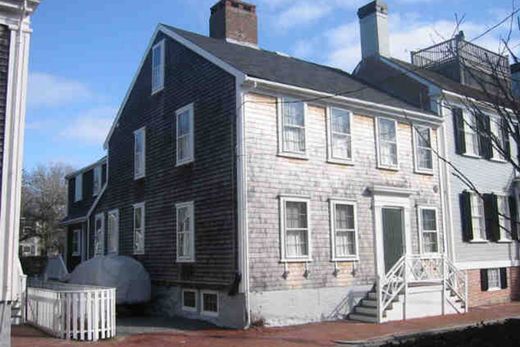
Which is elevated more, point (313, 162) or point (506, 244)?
point (313, 162)

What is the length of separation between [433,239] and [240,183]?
785cm

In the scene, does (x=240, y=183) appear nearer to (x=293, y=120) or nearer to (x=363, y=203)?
(x=293, y=120)

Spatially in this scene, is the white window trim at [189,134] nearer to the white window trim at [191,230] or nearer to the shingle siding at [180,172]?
the shingle siding at [180,172]

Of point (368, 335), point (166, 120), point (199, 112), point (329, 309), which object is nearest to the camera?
point (368, 335)

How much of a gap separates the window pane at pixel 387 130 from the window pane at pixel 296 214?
4171 millimetres

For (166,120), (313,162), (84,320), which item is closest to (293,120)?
(313,162)

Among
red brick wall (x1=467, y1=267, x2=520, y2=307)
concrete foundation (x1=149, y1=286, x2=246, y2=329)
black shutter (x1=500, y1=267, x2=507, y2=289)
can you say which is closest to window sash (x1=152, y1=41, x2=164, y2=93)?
concrete foundation (x1=149, y1=286, x2=246, y2=329)

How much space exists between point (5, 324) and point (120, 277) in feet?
23.7

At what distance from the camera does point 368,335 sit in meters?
13.0

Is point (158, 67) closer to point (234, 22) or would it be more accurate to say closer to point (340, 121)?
point (234, 22)

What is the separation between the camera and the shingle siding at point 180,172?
15.2 metres

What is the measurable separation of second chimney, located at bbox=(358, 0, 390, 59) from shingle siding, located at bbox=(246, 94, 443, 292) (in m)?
6.47

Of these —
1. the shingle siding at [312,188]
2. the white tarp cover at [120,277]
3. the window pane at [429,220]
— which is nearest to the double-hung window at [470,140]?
the window pane at [429,220]

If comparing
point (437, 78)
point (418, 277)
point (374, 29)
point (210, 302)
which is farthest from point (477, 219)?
point (210, 302)
